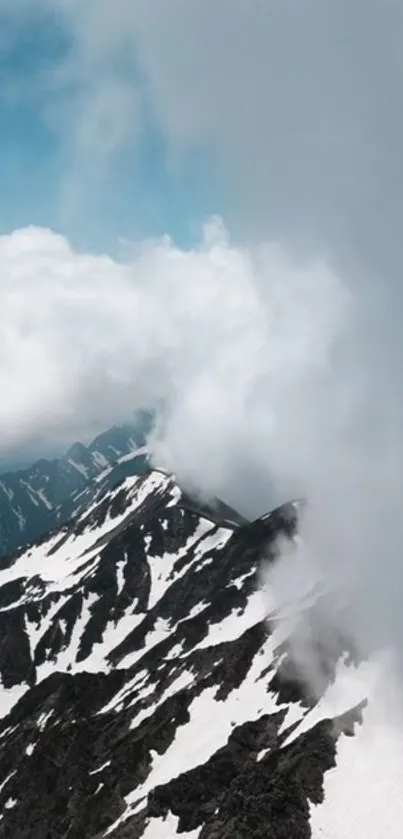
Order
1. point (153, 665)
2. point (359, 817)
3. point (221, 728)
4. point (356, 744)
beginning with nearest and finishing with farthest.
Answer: point (359, 817), point (356, 744), point (221, 728), point (153, 665)

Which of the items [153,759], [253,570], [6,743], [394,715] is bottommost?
[6,743]

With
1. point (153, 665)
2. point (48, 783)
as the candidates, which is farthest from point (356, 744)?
point (153, 665)

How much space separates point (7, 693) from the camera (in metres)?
190

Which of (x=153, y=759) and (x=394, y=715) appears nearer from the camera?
(x=394, y=715)

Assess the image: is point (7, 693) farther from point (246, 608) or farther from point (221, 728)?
point (221, 728)

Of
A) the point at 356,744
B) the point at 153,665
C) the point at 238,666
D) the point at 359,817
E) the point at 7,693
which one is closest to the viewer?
the point at 359,817

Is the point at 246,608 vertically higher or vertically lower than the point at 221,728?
higher

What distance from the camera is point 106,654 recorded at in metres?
184

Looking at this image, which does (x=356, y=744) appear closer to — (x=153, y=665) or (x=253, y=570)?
A: (x=153, y=665)

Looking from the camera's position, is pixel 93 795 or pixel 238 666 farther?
pixel 238 666

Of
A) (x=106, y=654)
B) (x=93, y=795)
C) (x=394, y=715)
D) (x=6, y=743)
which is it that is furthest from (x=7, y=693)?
(x=394, y=715)

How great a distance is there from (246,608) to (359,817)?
9337 centimetres

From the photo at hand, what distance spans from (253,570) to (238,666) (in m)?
68.5

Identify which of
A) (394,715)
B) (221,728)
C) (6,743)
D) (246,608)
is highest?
(246,608)
